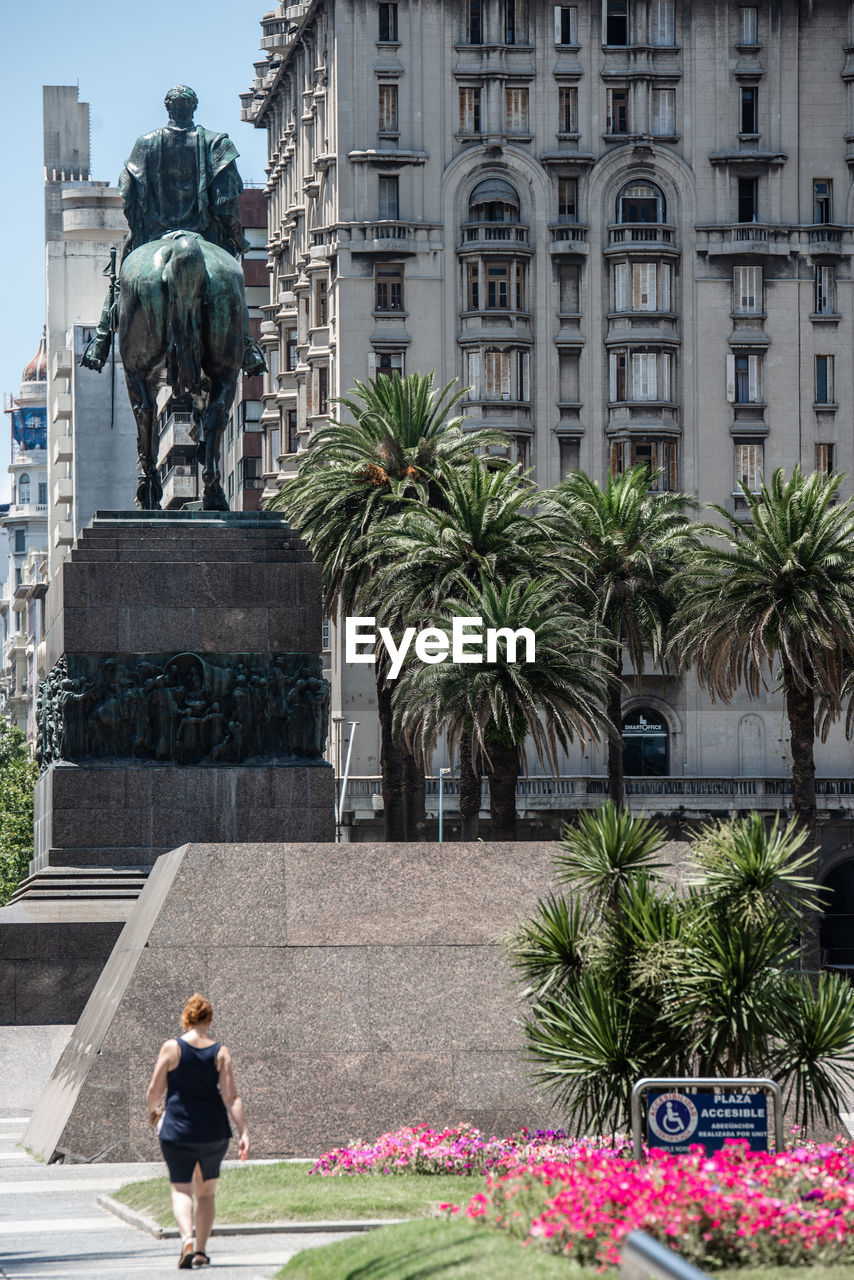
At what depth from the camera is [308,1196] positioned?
16281mm

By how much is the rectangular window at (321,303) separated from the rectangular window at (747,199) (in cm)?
1701

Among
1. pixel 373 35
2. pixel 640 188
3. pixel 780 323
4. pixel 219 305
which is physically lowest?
pixel 219 305

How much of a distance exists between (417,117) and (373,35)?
380 centimetres

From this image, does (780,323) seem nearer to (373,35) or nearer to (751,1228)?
(373,35)

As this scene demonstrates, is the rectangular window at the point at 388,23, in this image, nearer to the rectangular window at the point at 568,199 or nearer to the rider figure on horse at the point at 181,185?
the rectangular window at the point at 568,199

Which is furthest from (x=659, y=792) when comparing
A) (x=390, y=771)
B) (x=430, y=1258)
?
(x=430, y=1258)

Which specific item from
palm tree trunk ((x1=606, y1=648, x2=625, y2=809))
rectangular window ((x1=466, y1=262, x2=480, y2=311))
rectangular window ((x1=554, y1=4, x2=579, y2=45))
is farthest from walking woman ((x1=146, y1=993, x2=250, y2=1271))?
rectangular window ((x1=554, y1=4, x2=579, y2=45))

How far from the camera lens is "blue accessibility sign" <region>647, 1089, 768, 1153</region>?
15.0 metres

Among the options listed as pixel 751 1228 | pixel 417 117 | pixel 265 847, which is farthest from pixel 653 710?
pixel 751 1228

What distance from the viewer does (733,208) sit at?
301 ft

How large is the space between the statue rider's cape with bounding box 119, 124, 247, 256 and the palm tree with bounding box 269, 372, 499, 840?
24297 millimetres

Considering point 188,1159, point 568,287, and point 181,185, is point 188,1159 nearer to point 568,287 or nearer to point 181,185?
point 181,185

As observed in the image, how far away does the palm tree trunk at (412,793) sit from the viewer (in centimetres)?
6004

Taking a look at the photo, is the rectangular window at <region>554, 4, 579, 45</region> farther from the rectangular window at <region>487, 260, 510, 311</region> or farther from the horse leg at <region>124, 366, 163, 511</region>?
the horse leg at <region>124, 366, 163, 511</region>
